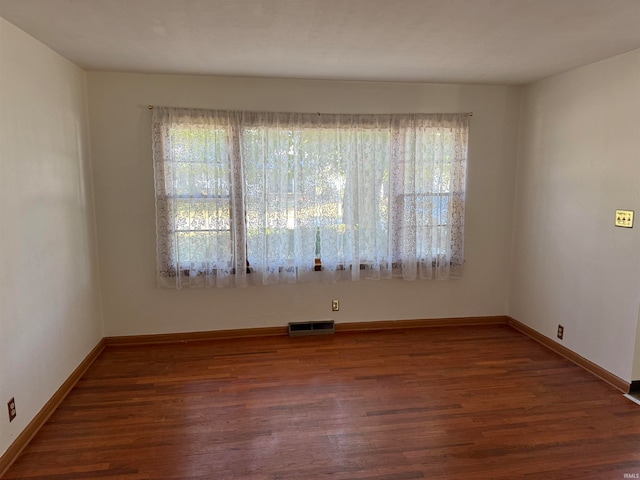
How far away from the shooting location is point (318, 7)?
2.02 meters

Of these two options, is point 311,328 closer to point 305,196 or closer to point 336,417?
point 305,196

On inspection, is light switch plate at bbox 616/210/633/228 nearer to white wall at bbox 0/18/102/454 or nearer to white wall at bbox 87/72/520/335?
white wall at bbox 87/72/520/335

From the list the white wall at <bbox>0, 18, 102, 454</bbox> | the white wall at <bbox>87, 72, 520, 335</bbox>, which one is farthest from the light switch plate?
the white wall at <bbox>0, 18, 102, 454</bbox>

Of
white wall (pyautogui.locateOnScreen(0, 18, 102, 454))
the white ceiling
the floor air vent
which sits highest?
the white ceiling

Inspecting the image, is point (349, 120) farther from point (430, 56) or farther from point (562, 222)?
point (562, 222)

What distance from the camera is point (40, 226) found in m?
2.53

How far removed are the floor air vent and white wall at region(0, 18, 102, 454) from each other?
1760 mm

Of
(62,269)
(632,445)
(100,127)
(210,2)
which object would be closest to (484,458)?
(632,445)

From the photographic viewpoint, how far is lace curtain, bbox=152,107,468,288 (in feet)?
11.4

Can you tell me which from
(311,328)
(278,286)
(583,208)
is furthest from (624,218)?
(278,286)

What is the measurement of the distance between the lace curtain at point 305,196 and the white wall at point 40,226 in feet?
2.05

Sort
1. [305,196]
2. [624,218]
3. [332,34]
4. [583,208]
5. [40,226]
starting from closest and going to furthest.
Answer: [332,34] → [40,226] → [624,218] → [583,208] → [305,196]

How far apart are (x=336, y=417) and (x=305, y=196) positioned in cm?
190

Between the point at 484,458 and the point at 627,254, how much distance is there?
1789 millimetres
